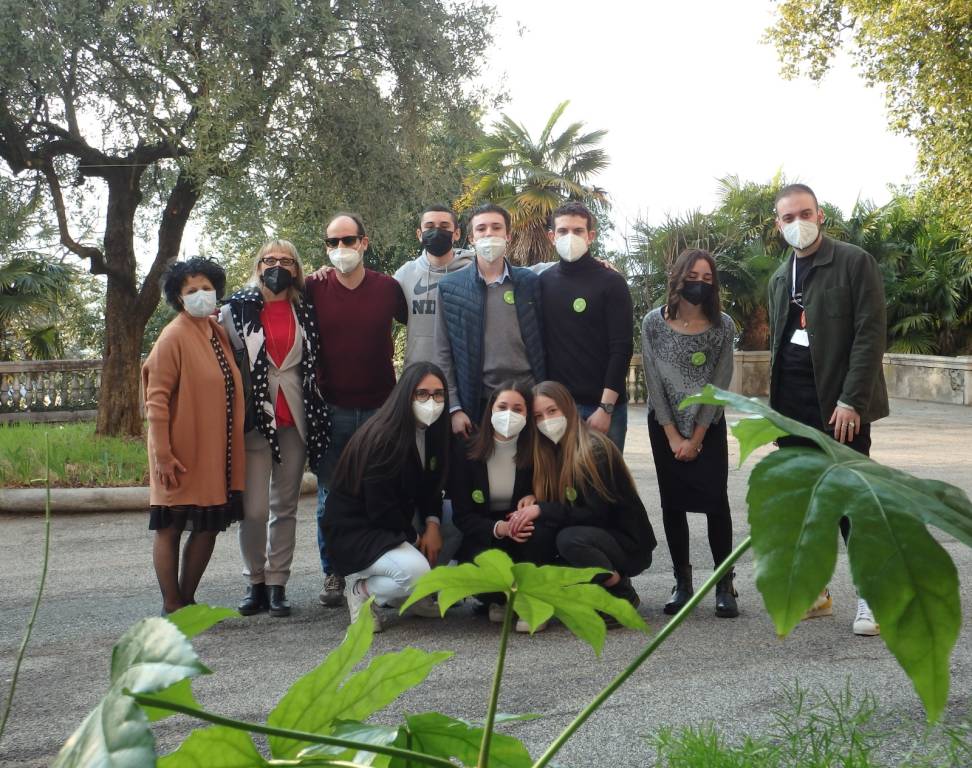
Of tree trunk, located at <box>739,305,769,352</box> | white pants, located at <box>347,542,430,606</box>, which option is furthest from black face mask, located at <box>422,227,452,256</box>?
tree trunk, located at <box>739,305,769,352</box>

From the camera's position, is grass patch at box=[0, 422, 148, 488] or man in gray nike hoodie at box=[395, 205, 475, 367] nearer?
man in gray nike hoodie at box=[395, 205, 475, 367]

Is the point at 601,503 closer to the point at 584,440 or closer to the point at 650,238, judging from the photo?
the point at 584,440

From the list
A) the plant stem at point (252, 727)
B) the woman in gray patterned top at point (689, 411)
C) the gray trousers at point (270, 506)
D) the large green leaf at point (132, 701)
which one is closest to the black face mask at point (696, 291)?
the woman in gray patterned top at point (689, 411)

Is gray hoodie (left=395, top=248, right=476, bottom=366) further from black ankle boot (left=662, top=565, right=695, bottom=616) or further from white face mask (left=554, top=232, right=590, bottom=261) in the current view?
black ankle boot (left=662, top=565, right=695, bottom=616)

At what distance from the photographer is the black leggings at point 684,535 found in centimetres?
542

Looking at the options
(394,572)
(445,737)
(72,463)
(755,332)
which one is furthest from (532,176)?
(445,737)

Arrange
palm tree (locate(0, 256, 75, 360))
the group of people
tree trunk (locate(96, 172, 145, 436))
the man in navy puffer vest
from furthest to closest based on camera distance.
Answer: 1. palm tree (locate(0, 256, 75, 360))
2. tree trunk (locate(96, 172, 145, 436))
3. the man in navy puffer vest
4. the group of people

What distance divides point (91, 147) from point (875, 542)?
12.3m

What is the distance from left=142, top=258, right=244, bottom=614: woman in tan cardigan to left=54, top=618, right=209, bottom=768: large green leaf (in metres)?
4.78

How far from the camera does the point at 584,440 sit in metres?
5.27

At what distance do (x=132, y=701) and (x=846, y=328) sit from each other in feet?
15.8

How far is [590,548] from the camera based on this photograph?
5066 millimetres

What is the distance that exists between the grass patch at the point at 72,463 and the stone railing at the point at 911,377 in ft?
37.1

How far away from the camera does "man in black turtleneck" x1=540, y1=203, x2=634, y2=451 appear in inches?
223
